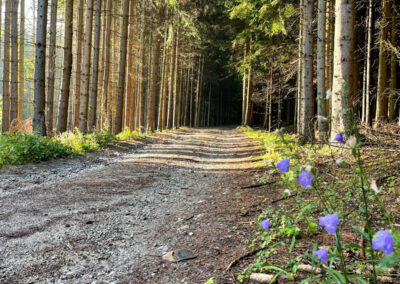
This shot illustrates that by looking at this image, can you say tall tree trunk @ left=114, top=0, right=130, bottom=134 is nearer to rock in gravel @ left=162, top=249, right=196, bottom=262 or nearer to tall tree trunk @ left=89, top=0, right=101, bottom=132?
tall tree trunk @ left=89, top=0, right=101, bottom=132

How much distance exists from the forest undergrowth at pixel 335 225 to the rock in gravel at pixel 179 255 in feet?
1.88

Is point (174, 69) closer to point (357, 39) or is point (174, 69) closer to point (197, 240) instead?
point (357, 39)

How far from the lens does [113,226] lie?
3.63 meters

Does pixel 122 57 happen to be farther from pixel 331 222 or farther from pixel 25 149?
pixel 331 222

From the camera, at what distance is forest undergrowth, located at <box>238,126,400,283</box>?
136 centimetres

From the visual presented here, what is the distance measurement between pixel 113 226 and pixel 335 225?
3.01 meters

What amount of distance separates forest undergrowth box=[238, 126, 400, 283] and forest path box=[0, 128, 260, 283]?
387mm

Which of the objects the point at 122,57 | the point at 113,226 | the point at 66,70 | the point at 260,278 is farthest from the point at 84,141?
the point at 260,278

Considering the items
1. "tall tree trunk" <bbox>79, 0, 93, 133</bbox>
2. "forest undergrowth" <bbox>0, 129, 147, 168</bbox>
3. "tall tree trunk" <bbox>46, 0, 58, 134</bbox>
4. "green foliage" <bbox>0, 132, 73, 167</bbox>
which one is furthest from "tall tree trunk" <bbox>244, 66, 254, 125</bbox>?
"green foliage" <bbox>0, 132, 73, 167</bbox>

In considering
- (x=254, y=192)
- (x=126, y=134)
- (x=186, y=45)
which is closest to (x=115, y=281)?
(x=254, y=192)

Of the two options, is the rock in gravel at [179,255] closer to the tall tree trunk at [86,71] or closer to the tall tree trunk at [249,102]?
the tall tree trunk at [86,71]

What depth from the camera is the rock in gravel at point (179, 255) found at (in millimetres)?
2633

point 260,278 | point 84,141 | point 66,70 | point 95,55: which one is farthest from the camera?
point 95,55

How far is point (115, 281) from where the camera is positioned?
7.67 ft
